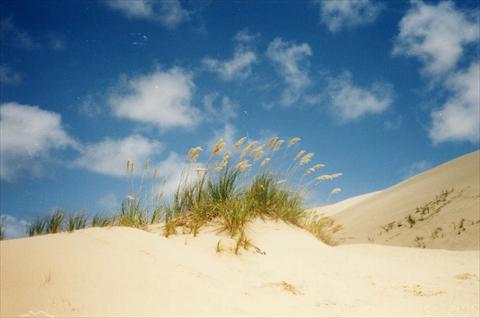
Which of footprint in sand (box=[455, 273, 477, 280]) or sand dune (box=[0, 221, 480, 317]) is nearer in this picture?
sand dune (box=[0, 221, 480, 317])

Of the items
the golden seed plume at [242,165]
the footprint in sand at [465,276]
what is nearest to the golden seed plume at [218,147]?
the golden seed plume at [242,165]

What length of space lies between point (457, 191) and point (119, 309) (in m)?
9.14

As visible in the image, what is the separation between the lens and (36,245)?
3088 mm

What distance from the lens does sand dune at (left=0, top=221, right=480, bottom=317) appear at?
2.51 m

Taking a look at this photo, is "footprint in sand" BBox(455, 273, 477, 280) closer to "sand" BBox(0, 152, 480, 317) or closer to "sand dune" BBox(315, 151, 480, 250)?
"sand" BBox(0, 152, 480, 317)

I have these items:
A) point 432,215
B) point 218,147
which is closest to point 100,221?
point 218,147

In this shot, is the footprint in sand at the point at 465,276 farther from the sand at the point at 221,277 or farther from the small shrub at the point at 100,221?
the small shrub at the point at 100,221

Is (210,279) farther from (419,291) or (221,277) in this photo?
(419,291)

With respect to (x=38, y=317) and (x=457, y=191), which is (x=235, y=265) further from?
(x=457, y=191)

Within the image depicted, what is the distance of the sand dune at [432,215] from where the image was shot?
7.84m

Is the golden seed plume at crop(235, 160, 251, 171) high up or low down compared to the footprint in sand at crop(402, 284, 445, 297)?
up

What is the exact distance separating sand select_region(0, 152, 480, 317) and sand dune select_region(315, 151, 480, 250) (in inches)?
84.0

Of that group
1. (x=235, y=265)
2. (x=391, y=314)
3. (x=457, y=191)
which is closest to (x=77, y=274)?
(x=235, y=265)

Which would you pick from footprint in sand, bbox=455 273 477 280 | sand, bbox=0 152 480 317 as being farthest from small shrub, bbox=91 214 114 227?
footprint in sand, bbox=455 273 477 280
